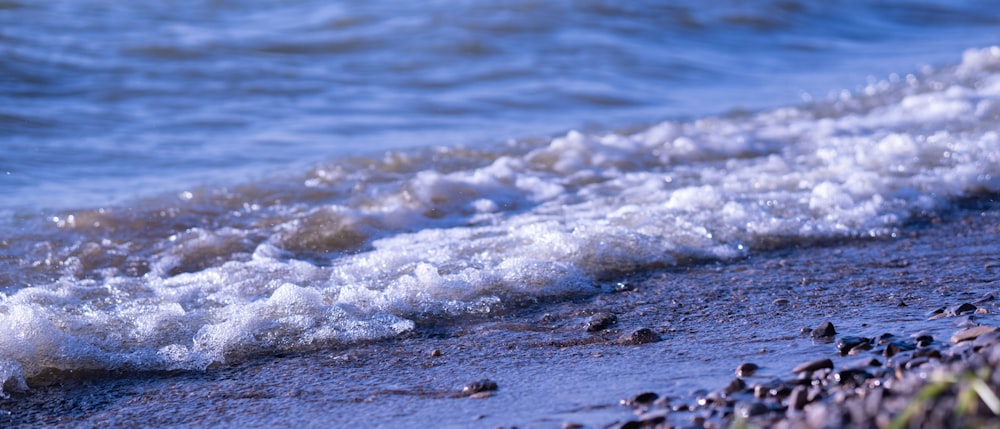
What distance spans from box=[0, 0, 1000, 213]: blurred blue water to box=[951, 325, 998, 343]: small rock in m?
3.85

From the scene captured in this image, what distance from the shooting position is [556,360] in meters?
2.71

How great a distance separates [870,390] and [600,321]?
104 centimetres

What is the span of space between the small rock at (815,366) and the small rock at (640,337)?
557 millimetres

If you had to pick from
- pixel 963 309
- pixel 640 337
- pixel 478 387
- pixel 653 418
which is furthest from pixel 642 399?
pixel 963 309

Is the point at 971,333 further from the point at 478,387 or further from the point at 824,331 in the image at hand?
the point at 478,387

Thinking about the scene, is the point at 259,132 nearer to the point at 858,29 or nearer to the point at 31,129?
the point at 31,129

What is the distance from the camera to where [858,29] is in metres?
12.1

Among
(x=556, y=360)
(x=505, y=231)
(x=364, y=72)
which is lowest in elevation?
(x=556, y=360)

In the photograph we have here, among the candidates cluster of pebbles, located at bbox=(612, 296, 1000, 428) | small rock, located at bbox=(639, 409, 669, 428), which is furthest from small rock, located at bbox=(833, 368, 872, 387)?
small rock, located at bbox=(639, 409, 669, 428)

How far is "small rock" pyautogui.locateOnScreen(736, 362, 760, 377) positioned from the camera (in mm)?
2363

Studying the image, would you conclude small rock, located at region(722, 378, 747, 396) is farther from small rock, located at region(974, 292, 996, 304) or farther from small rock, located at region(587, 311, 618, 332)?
small rock, located at region(974, 292, 996, 304)

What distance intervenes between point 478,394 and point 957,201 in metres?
2.87

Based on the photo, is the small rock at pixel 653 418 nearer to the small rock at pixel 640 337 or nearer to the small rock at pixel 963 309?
the small rock at pixel 640 337

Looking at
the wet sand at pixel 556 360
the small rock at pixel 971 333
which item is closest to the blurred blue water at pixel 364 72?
the wet sand at pixel 556 360
